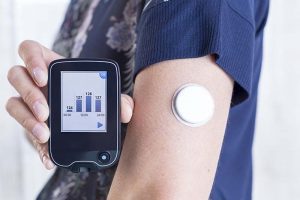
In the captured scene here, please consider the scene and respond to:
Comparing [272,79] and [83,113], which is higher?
[83,113]

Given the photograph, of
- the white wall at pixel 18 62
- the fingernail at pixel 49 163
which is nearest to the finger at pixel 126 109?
the fingernail at pixel 49 163

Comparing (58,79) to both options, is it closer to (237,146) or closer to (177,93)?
(177,93)

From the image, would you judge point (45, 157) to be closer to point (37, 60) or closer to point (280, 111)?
point (37, 60)

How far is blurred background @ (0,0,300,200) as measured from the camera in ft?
4.43

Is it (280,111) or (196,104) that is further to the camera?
(280,111)

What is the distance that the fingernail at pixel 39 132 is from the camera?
49 centimetres

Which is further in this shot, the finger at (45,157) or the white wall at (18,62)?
the white wall at (18,62)

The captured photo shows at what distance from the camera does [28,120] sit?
1.70 ft

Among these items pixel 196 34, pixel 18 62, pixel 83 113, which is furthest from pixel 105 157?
pixel 18 62

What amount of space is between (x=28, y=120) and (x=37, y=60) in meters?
0.07

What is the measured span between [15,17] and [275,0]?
918 mm

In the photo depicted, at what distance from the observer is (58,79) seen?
50cm

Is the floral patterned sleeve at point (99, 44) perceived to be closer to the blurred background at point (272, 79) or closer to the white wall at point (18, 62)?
the blurred background at point (272, 79)

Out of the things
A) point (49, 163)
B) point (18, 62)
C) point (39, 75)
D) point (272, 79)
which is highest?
point (39, 75)
